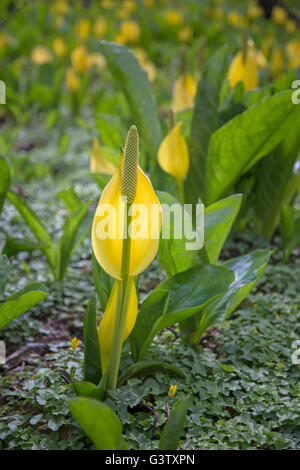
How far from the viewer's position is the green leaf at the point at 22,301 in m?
0.97

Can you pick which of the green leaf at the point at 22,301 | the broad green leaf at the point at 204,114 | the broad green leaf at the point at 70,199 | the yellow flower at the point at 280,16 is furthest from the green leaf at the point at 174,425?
the yellow flower at the point at 280,16

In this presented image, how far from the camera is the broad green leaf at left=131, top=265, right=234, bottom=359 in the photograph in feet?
3.38

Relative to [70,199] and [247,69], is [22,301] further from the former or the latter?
[247,69]

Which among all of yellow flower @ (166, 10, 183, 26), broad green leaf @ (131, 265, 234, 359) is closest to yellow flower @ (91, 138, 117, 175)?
broad green leaf @ (131, 265, 234, 359)

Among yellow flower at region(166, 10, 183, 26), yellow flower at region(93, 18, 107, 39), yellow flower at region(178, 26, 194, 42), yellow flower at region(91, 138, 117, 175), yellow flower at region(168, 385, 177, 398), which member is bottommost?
yellow flower at region(168, 385, 177, 398)

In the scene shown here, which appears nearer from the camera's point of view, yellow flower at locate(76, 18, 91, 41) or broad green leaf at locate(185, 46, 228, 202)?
broad green leaf at locate(185, 46, 228, 202)

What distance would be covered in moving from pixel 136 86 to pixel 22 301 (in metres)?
0.86

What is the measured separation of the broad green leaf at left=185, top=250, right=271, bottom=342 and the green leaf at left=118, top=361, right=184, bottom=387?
12cm

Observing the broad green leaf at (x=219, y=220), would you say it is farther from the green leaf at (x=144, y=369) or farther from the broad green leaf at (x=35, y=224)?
the broad green leaf at (x=35, y=224)

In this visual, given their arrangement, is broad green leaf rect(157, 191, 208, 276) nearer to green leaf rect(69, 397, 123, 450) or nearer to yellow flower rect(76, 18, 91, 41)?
green leaf rect(69, 397, 123, 450)

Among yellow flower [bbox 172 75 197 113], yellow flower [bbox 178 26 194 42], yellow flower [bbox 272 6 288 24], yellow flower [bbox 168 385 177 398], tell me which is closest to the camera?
yellow flower [bbox 168 385 177 398]

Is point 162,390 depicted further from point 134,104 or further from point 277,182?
point 134,104
